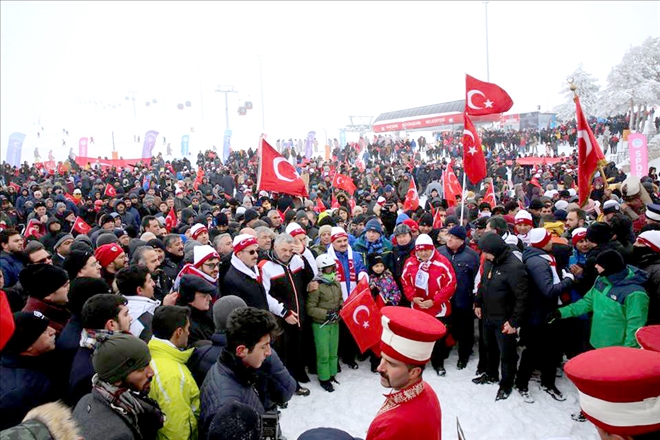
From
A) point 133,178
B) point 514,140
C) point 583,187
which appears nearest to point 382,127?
point 514,140

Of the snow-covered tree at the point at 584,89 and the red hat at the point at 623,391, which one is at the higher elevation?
the snow-covered tree at the point at 584,89

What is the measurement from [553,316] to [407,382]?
342cm

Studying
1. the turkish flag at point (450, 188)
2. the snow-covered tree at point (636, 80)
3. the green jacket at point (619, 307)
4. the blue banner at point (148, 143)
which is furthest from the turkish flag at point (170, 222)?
the snow-covered tree at point (636, 80)

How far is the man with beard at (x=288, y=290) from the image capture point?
5.09 m

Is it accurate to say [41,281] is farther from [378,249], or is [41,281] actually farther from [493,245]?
[493,245]

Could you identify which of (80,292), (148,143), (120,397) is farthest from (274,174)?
(148,143)

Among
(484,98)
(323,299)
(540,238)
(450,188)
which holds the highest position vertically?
(484,98)

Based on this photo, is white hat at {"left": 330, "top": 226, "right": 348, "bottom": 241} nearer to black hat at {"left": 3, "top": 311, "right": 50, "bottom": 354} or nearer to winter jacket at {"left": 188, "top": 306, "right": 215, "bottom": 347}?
winter jacket at {"left": 188, "top": 306, "right": 215, "bottom": 347}

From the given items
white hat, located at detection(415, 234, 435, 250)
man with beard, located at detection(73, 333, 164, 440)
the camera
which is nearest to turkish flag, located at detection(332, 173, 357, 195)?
white hat, located at detection(415, 234, 435, 250)

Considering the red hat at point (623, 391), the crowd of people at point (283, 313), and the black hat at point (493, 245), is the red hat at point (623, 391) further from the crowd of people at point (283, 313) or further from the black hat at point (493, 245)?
the black hat at point (493, 245)

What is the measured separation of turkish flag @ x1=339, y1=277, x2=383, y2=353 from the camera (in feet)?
17.8

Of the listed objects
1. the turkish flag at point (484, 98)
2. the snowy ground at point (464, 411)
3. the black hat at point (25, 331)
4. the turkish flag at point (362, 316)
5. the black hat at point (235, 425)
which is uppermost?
the turkish flag at point (484, 98)

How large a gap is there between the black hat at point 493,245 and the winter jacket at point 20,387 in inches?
168

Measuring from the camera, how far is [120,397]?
2.20m
